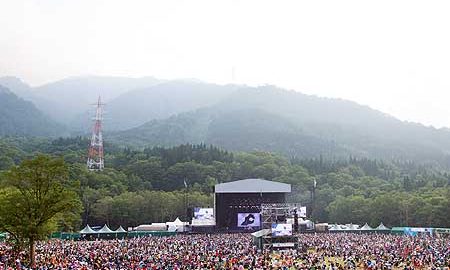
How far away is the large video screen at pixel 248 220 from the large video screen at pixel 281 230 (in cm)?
1770

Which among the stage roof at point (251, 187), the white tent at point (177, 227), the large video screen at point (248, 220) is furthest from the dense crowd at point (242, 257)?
the white tent at point (177, 227)

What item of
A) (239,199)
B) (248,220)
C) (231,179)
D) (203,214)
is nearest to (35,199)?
(248,220)

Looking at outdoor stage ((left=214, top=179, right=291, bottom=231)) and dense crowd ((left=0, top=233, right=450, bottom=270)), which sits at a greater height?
outdoor stage ((left=214, top=179, right=291, bottom=231))

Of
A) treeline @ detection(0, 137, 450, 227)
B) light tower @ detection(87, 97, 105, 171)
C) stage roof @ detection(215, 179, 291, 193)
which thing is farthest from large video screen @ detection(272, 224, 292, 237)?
light tower @ detection(87, 97, 105, 171)

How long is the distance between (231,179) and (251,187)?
41059mm

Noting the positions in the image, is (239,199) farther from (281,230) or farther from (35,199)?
(35,199)

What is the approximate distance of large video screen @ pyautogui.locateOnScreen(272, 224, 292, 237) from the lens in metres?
39.8

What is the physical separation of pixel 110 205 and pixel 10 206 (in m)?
41.8

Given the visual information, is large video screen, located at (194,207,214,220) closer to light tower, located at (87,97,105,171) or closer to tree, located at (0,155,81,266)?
tree, located at (0,155,81,266)

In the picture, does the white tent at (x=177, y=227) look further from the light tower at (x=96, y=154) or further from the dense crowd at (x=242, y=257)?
the light tower at (x=96, y=154)

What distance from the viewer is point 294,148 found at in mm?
194250

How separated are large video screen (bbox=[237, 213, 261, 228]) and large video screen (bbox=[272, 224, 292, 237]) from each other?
1770 cm

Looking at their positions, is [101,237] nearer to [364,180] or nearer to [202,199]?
[202,199]

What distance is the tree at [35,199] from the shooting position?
3030 centimetres
